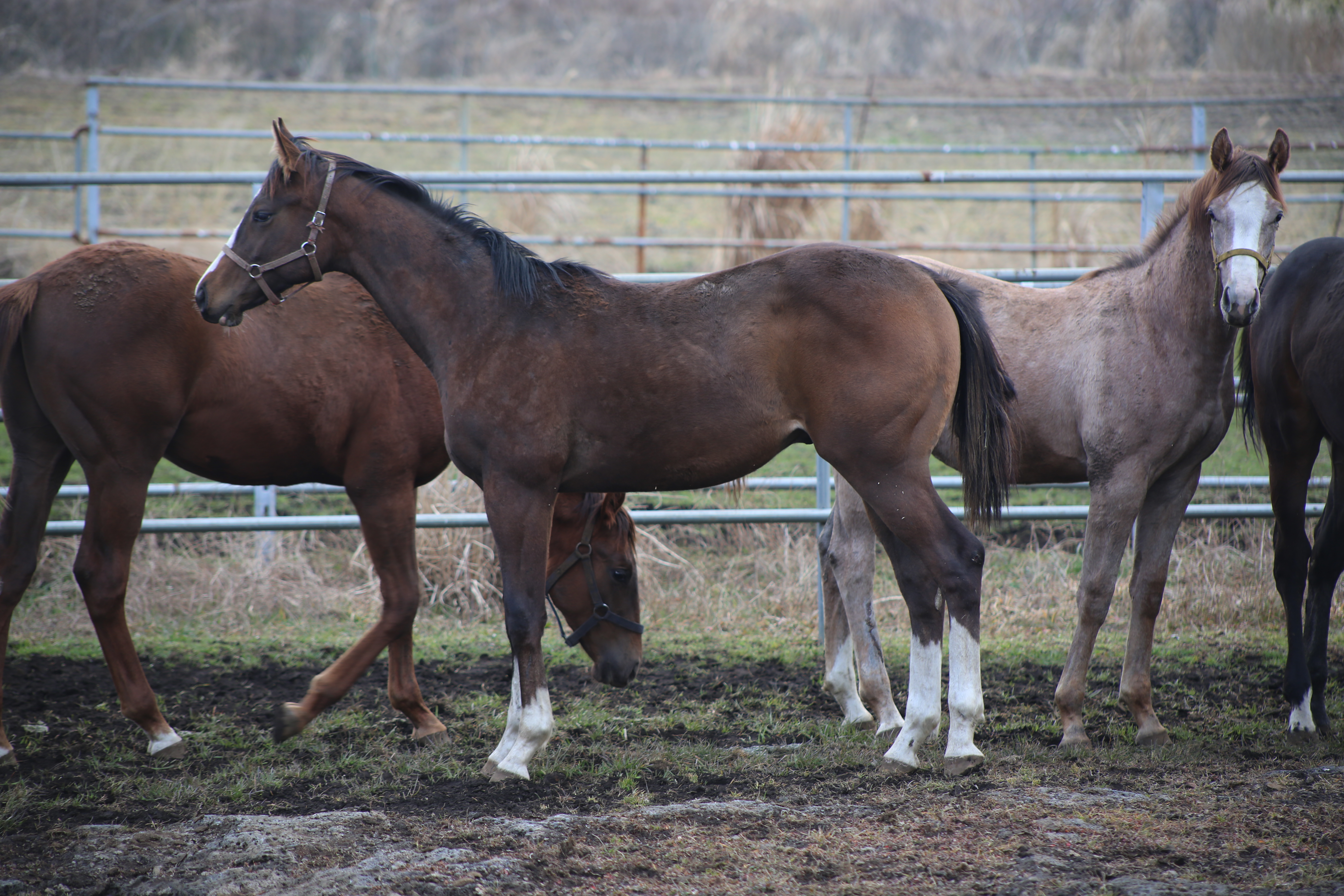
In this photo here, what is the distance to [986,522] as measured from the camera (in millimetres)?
3600

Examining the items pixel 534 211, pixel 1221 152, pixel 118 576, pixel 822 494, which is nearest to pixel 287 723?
pixel 118 576

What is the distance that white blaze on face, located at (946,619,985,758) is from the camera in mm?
3236

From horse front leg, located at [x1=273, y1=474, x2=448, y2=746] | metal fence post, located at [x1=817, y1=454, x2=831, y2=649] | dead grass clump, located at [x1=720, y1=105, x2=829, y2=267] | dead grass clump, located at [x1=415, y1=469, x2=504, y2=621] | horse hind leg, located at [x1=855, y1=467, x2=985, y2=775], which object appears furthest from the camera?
dead grass clump, located at [x1=720, y1=105, x2=829, y2=267]

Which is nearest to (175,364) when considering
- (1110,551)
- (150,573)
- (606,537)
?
(606,537)

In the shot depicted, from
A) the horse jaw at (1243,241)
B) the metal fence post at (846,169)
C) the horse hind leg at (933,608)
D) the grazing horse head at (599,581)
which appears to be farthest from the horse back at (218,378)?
the metal fence post at (846,169)

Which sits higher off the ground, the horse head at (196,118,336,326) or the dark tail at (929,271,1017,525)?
the horse head at (196,118,336,326)

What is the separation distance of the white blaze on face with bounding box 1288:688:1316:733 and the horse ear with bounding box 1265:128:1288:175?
192 centimetres

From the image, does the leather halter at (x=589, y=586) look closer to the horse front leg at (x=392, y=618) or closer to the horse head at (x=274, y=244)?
the horse front leg at (x=392, y=618)

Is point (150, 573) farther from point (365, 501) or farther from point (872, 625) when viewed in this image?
point (872, 625)

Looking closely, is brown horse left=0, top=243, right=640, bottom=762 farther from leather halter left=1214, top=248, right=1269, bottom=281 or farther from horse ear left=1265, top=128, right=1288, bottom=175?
horse ear left=1265, top=128, right=1288, bottom=175

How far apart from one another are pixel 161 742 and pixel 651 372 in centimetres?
227

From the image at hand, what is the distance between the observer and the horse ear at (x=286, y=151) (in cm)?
334

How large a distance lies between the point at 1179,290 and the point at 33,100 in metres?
15.5

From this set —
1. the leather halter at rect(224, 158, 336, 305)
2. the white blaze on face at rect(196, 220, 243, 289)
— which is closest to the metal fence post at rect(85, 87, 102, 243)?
the white blaze on face at rect(196, 220, 243, 289)
